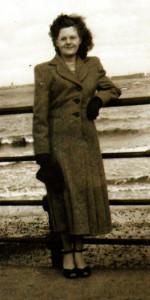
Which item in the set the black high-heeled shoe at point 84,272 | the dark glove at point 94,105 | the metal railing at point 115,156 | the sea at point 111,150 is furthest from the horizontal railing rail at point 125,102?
the sea at point 111,150

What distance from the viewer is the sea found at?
407 inches

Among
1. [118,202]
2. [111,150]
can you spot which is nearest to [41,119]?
[118,202]

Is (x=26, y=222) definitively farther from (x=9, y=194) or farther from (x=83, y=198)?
(x=83, y=198)

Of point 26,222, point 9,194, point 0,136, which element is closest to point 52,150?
point 26,222

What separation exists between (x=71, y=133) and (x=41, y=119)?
20 cm

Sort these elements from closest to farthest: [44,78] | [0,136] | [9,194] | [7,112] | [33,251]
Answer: [44,78] < [7,112] < [33,251] < [9,194] < [0,136]

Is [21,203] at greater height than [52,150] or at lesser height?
lesser

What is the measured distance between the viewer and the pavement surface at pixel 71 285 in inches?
96.7

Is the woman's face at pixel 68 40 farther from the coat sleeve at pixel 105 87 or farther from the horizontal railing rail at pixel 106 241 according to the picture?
the horizontal railing rail at pixel 106 241

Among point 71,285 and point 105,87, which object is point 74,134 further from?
point 71,285

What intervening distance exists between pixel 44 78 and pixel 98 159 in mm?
574

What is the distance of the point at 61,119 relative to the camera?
8.84ft

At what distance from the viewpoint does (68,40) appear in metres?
2.70

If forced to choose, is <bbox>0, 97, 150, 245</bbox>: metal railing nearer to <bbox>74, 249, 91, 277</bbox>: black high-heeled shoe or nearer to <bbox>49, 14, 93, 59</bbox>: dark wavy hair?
<bbox>74, 249, 91, 277</bbox>: black high-heeled shoe
